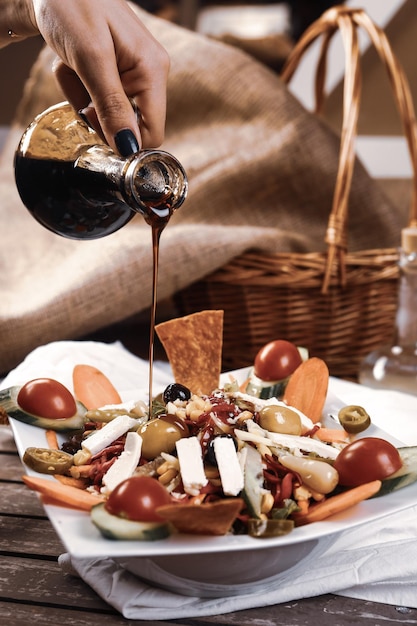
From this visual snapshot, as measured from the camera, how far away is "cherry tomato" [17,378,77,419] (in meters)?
1.20

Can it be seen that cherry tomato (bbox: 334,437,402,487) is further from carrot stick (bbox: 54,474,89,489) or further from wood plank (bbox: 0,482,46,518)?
wood plank (bbox: 0,482,46,518)

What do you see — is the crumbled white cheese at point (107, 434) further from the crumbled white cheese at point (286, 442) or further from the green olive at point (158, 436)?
the crumbled white cheese at point (286, 442)

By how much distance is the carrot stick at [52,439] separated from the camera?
45.7 inches

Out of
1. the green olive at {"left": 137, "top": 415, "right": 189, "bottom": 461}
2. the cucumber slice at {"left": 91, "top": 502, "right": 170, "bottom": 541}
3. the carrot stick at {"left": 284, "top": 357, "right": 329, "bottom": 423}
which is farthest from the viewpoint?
the carrot stick at {"left": 284, "top": 357, "right": 329, "bottom": 423}

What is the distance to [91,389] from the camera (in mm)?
1360

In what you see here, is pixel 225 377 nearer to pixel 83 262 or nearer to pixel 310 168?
pixel 83 262

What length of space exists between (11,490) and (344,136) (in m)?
1.12

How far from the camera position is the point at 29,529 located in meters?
1.18

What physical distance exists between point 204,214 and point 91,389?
1.04 m

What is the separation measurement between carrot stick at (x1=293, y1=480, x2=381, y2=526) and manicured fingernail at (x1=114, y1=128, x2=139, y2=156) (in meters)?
0.54

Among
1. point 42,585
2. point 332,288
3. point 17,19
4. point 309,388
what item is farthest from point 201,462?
point 332,288

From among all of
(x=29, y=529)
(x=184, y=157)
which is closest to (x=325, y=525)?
(x=29, y=529)

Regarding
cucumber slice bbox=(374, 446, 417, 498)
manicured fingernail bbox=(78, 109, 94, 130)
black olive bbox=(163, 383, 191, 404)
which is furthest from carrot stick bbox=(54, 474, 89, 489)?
manicured fingernail bbox=(78, 109, 94, 130)

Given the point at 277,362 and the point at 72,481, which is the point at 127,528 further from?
the point at 277,362
